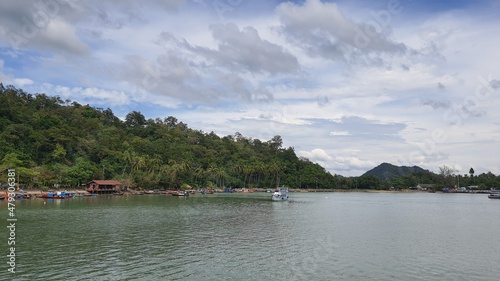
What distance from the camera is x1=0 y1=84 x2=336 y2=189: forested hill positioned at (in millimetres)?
82125

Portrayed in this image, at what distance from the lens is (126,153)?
98500mm

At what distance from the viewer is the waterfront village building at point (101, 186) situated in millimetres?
80812

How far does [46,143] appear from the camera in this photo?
86312 millimetres

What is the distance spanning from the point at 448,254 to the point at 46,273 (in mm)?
21864

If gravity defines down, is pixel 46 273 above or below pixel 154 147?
below

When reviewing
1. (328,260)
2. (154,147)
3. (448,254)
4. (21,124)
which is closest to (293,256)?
(328,260)

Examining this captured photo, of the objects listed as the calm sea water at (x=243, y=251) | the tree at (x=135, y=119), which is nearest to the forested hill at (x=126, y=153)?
the tree at (x=135, y=119)

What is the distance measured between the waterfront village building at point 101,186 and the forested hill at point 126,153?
328cm

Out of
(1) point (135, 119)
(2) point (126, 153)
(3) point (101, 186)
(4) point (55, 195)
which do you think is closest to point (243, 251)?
(4) point (55, 195)

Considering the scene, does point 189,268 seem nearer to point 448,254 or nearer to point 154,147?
point 448,254

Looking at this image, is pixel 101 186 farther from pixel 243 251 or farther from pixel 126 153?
pixel 243 251

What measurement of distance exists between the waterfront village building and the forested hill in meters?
3.28

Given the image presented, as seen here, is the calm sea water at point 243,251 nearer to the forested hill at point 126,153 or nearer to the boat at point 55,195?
the boat at point 55,195

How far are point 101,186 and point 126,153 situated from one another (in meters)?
18.0
